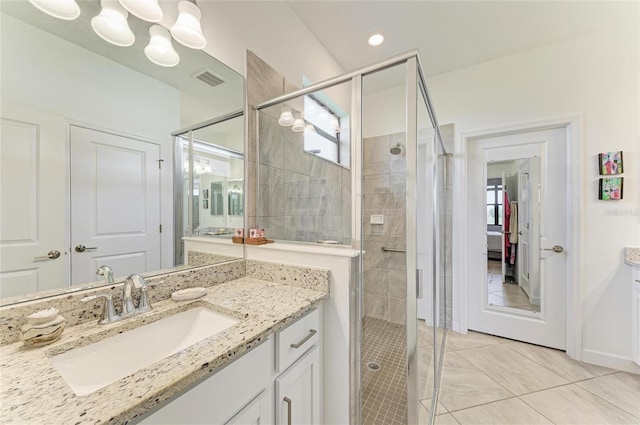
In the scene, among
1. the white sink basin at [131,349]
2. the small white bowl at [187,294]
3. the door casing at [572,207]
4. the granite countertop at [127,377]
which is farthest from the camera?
the door casing at [572,207]

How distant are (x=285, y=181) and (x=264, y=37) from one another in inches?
40.2

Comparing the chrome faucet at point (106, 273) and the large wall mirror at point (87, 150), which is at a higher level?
the large wall mirror at point (87, 150)

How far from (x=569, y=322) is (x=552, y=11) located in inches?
103

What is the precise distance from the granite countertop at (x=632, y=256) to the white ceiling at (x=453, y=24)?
188 centimetres

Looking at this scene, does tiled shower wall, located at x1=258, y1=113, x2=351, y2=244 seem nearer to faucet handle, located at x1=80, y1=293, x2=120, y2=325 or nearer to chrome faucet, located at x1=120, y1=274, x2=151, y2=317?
chrome faucet, located at x1=120, y1=274, x2=151, y2=317

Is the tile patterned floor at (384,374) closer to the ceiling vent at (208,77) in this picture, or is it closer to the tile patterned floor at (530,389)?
the tile patterned floor at (530,389)

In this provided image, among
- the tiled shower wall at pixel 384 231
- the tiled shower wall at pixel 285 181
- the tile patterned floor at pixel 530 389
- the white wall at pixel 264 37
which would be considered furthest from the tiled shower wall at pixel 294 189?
the tile patterned floor at pixel 530 389

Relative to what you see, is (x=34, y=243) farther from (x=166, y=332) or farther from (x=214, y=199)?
(x=214, y=199)

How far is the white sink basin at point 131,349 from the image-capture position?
670 millimetres

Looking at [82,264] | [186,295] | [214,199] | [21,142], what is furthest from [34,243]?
[214,199]

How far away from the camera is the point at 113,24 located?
0.92 meters

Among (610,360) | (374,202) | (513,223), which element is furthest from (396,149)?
(610,360)

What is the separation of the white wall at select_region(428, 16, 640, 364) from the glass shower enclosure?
1.36 m

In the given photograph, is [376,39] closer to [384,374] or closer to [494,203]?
[494,203]
